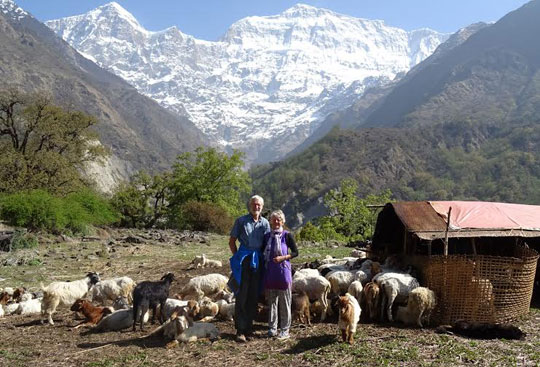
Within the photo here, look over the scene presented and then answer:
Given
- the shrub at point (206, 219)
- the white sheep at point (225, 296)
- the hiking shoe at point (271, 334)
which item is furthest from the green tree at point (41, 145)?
the hiking shoe at point (271, 334)

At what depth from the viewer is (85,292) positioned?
11305 millimetres

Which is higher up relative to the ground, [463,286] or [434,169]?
[434,169]

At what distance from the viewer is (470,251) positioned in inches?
477

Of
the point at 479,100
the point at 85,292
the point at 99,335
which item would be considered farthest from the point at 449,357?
the point at 479,100

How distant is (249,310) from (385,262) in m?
4.72

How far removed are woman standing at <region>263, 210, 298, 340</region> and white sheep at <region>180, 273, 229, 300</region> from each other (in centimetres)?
333

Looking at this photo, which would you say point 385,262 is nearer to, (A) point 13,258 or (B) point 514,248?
(B) point 514,248

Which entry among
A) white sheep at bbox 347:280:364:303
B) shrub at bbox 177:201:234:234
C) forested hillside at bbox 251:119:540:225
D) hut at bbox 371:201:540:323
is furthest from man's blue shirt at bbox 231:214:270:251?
forested hillside at bbox 251:119:540:225

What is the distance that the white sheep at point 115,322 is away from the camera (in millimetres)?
9656

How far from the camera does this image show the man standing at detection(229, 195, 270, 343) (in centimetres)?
836

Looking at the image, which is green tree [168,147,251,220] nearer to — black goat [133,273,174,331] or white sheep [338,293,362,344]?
black goat [133,273,174,331]

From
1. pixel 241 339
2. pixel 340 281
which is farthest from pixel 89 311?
pixel 340 281

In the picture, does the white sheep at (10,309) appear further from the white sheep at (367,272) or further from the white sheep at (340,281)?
the white sheep at (367,272)

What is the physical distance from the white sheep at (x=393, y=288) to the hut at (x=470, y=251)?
561 millimetres
